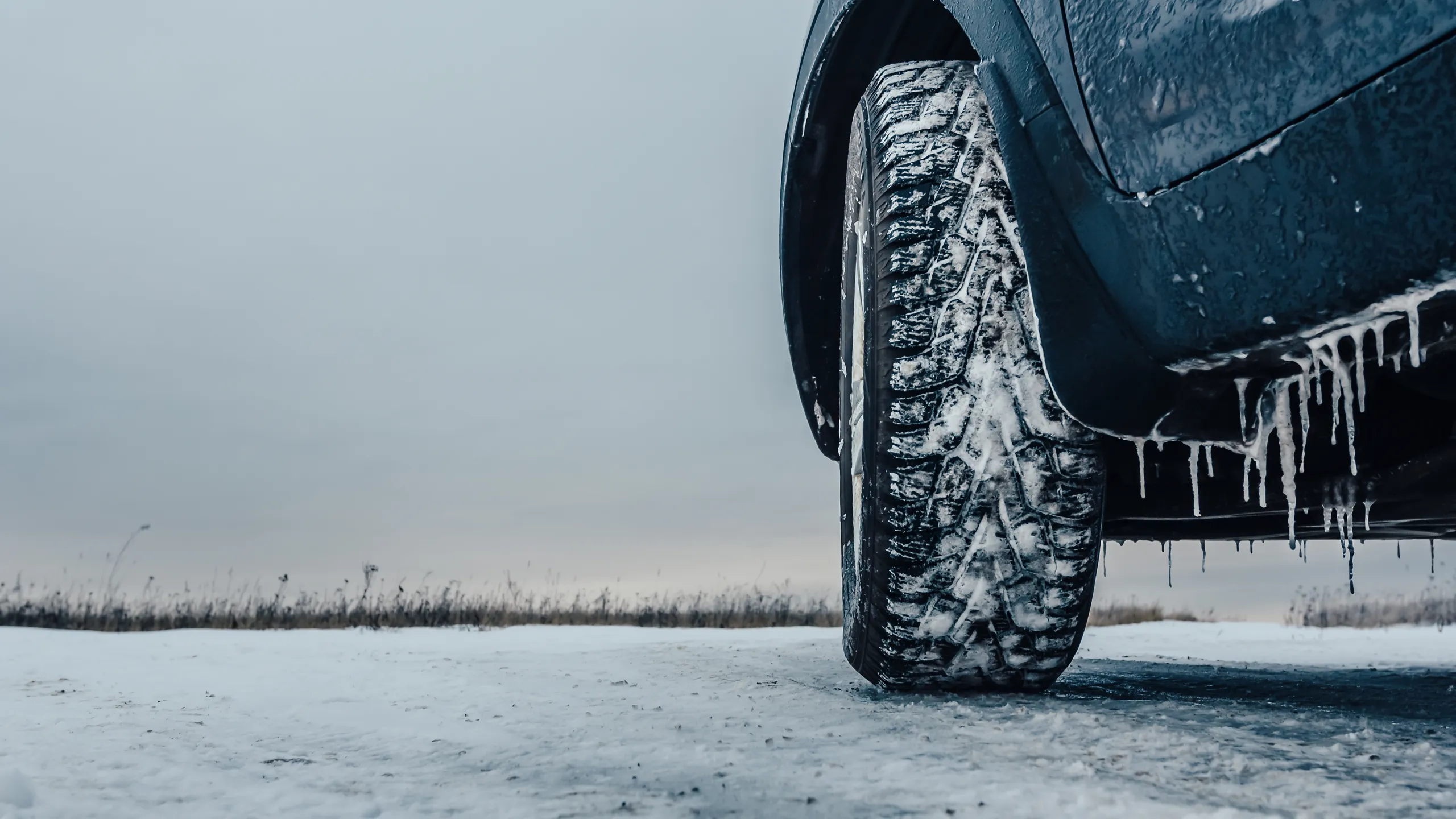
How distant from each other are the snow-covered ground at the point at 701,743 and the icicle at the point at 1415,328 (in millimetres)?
482

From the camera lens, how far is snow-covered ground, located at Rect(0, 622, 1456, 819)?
3.43ft

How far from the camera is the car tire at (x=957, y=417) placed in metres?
1.46

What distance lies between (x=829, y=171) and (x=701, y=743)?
4.85 ft

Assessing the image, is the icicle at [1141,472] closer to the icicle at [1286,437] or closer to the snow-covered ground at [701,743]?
the icicle at [1286,437]

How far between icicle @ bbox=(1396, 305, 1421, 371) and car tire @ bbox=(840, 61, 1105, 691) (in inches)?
21.4

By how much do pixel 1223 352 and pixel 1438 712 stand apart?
3.96 feet

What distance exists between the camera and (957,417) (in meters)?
1.46

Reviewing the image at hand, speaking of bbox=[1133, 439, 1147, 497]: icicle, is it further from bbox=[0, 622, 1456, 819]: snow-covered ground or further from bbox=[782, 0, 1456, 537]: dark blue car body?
bbox=[0, 622, 1456, 819]: snow-covered ground

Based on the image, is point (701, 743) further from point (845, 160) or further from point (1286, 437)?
point (845, 160)

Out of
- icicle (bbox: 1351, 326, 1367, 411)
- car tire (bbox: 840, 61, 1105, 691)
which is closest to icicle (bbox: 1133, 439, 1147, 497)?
car tire (bbox: 840, 61, 1105, 691)

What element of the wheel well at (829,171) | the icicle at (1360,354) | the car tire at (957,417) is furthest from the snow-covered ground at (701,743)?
the wheel well at (829,171)

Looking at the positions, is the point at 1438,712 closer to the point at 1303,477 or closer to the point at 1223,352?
the point at 1303,477

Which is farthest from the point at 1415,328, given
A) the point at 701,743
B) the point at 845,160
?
the point at 845,160

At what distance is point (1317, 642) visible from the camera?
462 cm
